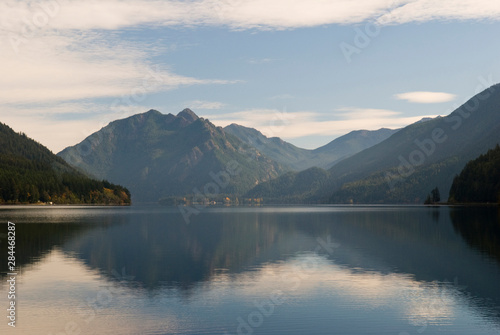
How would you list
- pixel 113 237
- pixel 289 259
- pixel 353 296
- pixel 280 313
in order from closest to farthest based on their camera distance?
pixel 280 313, pixel 353 296, pixel 289 259, pixel 113 237

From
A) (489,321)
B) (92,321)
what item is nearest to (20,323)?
(92,321)

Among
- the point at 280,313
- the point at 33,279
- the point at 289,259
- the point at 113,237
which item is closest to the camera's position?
the point at 280,313

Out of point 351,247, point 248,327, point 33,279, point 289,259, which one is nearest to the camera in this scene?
point 248,327

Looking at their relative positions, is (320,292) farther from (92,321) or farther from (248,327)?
(92,321)

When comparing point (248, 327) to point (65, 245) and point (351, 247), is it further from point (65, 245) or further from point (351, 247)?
point (65, 245)

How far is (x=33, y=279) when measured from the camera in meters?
46.8

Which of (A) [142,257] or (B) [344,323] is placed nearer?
(B) [344,323]

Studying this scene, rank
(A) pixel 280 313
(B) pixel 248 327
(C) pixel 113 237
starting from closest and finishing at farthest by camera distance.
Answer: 1. (B) pixel 248 327
2. (A) pixel 280 313
3. (C) pixel 113 237

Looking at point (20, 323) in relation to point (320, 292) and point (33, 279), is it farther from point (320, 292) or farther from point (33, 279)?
point (320, 292)

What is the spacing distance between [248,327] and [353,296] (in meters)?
11.9

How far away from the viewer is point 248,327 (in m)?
31.9

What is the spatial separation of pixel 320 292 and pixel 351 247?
34469 millimetres

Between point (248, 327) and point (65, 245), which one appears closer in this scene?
point (248, 327)

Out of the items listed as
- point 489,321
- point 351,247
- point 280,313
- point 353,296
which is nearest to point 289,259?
point 351,247
